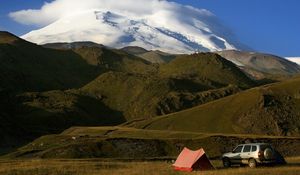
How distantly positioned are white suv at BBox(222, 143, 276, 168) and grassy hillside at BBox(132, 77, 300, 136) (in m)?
64.2

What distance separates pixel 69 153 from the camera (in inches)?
2501

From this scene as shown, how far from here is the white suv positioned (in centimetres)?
3619

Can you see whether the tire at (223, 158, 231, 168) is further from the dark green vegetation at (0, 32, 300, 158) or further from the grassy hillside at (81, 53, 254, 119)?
the grassy hillside at (81, 53, 254, 119)

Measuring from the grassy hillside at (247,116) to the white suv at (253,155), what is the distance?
64168mm

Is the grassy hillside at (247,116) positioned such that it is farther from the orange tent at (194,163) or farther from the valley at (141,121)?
the orange tent at (194,163)

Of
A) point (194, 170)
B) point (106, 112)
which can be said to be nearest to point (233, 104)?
point (106, 112)

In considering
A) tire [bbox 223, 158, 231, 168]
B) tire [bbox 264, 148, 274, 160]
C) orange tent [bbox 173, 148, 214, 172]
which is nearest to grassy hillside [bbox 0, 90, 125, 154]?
tire [bbox 223, 158, 231, 168]

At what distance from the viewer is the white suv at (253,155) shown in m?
36.2

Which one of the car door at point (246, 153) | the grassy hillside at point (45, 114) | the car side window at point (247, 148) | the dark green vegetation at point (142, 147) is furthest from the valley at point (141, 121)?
the car side window at point (247, 148)

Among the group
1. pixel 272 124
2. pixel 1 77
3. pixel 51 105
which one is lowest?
pixel 272 124

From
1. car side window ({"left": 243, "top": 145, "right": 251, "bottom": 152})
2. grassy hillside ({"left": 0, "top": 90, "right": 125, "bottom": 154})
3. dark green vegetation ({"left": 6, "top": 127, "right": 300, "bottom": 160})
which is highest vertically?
grassy hillside ({"left": 0, "top": 90, "right": 125, "bottom": 154})

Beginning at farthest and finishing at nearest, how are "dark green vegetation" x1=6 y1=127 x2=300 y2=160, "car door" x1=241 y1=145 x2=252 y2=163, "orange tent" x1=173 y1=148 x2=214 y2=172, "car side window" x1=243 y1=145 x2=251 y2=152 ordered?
1. "dark green vegetation" x1=6 y1=127 x2=300 y2=160
2. "car side window" x1=243 y1=145 x2=251 y2=152
3. "car door" x1=241 y1=145 x2=252 y2=163
4. "orange tent" x1=173 y1=148 x2=214 y2=172

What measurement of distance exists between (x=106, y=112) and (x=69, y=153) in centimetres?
11331

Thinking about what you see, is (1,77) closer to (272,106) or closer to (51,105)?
(51,105)
